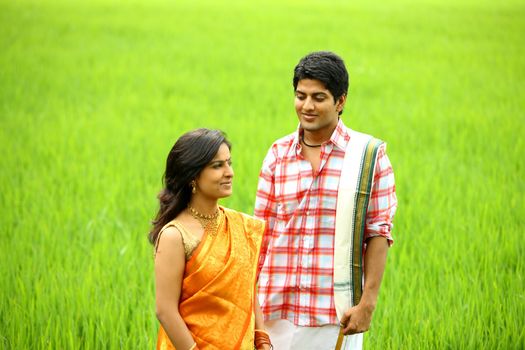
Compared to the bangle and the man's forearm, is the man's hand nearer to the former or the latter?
the man's forearm

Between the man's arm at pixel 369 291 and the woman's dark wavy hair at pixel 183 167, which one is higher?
the woman's dark wavy hair at pixel 183 167

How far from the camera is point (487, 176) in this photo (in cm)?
559

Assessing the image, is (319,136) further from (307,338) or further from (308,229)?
(307,338)

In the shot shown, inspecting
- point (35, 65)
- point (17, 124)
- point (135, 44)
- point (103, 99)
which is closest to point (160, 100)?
point (103, 99)

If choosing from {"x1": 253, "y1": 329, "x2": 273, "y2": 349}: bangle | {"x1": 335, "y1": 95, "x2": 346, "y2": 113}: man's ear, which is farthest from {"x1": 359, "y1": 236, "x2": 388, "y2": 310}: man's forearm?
{"x1": 335, "y1": 95, "x2": 346, "y2": 113}: man's ear

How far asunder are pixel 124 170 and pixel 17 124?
5.72ft

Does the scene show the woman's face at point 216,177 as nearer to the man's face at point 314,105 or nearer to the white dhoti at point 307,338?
the man's face at point 314,105

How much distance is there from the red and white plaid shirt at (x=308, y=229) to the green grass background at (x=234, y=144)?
3.22ft

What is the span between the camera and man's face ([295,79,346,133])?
6.76 ft

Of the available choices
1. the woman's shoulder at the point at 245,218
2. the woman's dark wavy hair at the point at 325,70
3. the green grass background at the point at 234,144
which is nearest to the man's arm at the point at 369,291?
the woman's shoulder at the point at 245,218

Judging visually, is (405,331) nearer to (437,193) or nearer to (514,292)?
(514,292)

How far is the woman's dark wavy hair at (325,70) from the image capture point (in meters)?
2.04

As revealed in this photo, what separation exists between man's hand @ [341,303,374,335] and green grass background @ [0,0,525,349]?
960 mm

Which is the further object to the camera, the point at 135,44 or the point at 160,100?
the point at 135,44
